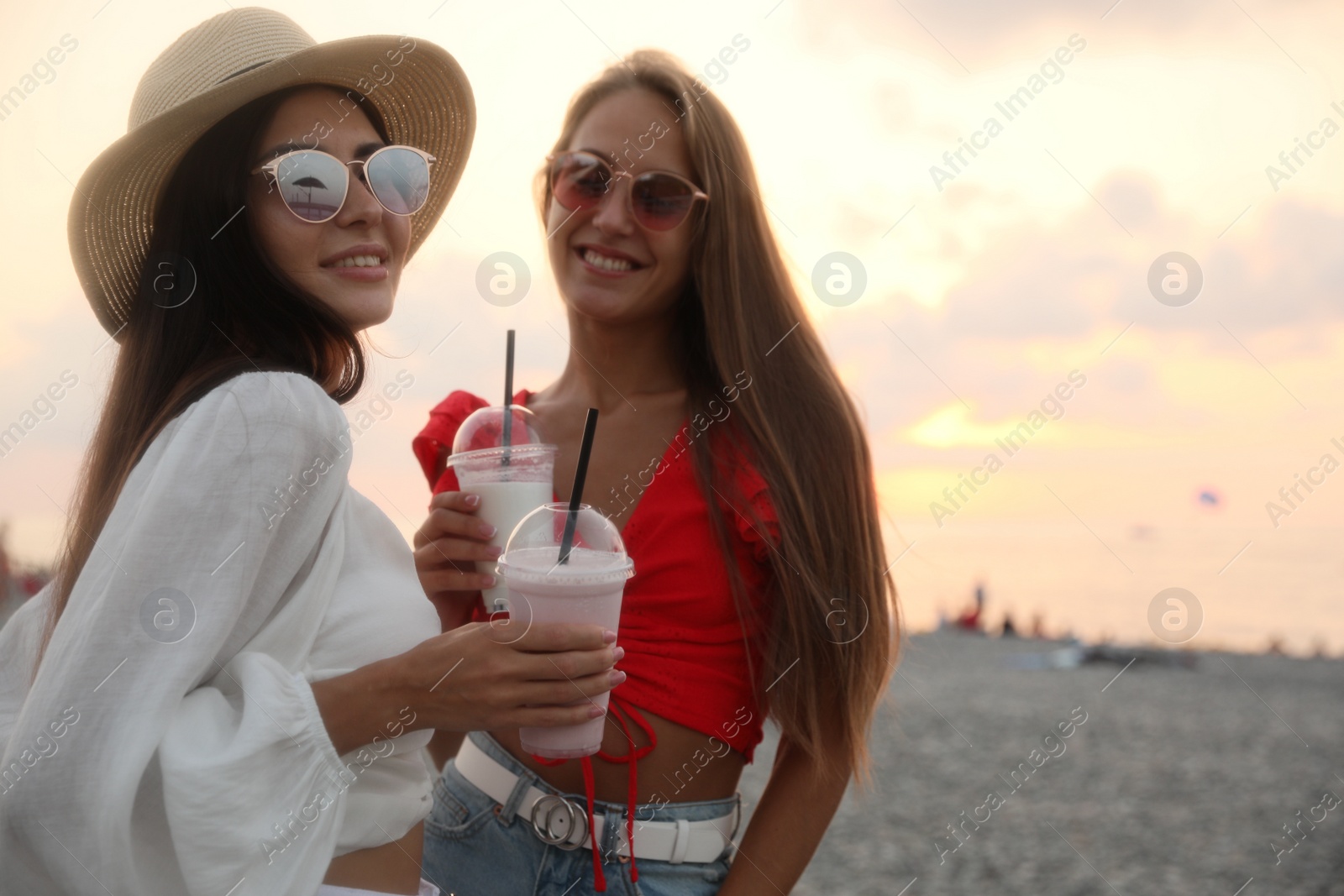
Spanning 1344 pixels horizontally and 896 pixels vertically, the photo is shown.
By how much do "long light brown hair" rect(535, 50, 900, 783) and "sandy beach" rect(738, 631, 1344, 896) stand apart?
4.98m

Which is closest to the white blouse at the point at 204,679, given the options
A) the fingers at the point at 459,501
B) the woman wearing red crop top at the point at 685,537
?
the fingers at the point at 459,501

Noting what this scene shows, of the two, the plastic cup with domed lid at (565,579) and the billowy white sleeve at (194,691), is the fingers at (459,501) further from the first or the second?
the billowy white sleeve at (194,691)

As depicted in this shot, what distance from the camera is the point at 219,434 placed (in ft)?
5.23

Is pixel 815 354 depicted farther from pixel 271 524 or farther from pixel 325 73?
pixel 271 524

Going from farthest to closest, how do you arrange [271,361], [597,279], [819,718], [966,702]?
[966,702]
[597,279]
[819,718]
[271,361]

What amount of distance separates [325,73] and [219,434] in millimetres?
851

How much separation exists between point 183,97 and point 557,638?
128cm

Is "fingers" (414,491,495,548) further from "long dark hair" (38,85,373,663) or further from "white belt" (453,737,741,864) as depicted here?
"white belt" (453,737,741,864)

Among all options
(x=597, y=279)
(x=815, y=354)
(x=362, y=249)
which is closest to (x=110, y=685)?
(x=362, y=249)

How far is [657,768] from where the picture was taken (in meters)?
2.33

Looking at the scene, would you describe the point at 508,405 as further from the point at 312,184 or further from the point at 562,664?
the point at 562,664

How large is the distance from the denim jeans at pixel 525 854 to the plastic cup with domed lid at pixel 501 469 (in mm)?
502

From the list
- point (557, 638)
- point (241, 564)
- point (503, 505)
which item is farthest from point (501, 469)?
point (241, 564)

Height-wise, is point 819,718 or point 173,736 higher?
point 173,736
